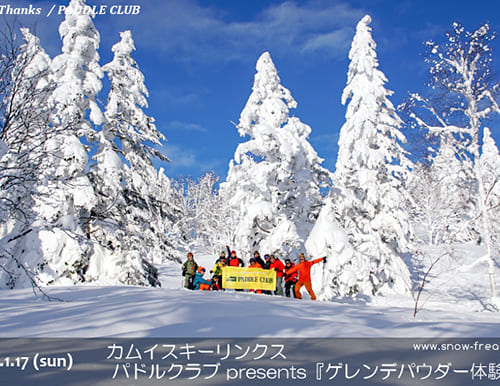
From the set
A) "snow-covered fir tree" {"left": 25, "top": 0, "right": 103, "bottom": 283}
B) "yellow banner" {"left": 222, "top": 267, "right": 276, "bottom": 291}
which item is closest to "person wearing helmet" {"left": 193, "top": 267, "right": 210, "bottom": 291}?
"yellow banner" {"left": 222, "top": 267, "right": 276, "bottom": 291}

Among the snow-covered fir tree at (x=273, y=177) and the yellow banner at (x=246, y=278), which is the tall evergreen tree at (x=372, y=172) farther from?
the yellow banner at (x=246, y=278)

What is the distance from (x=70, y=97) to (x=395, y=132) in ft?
53.5

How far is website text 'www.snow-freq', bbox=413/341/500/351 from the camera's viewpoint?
15.5 ft

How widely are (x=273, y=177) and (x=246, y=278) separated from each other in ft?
19.7

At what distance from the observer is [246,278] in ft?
44.0

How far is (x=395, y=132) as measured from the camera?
20.8 metres

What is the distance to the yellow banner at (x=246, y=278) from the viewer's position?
13375 mm

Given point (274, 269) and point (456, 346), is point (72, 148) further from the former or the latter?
point (456, 346)

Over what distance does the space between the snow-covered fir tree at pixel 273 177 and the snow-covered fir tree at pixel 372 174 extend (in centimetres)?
228

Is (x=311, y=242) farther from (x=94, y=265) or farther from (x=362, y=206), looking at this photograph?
(x=94, y=265)

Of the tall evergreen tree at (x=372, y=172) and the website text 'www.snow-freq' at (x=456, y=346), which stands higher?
the tall evergreen tree at (x=372, y=172)

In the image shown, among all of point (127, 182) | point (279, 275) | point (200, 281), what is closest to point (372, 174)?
point (279, 275)

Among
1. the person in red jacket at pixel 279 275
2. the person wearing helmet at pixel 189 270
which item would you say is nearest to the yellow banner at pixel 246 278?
the person in red jacket at pixel 279 275

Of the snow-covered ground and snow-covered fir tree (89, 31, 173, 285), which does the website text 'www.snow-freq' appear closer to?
the snow-covered ground
